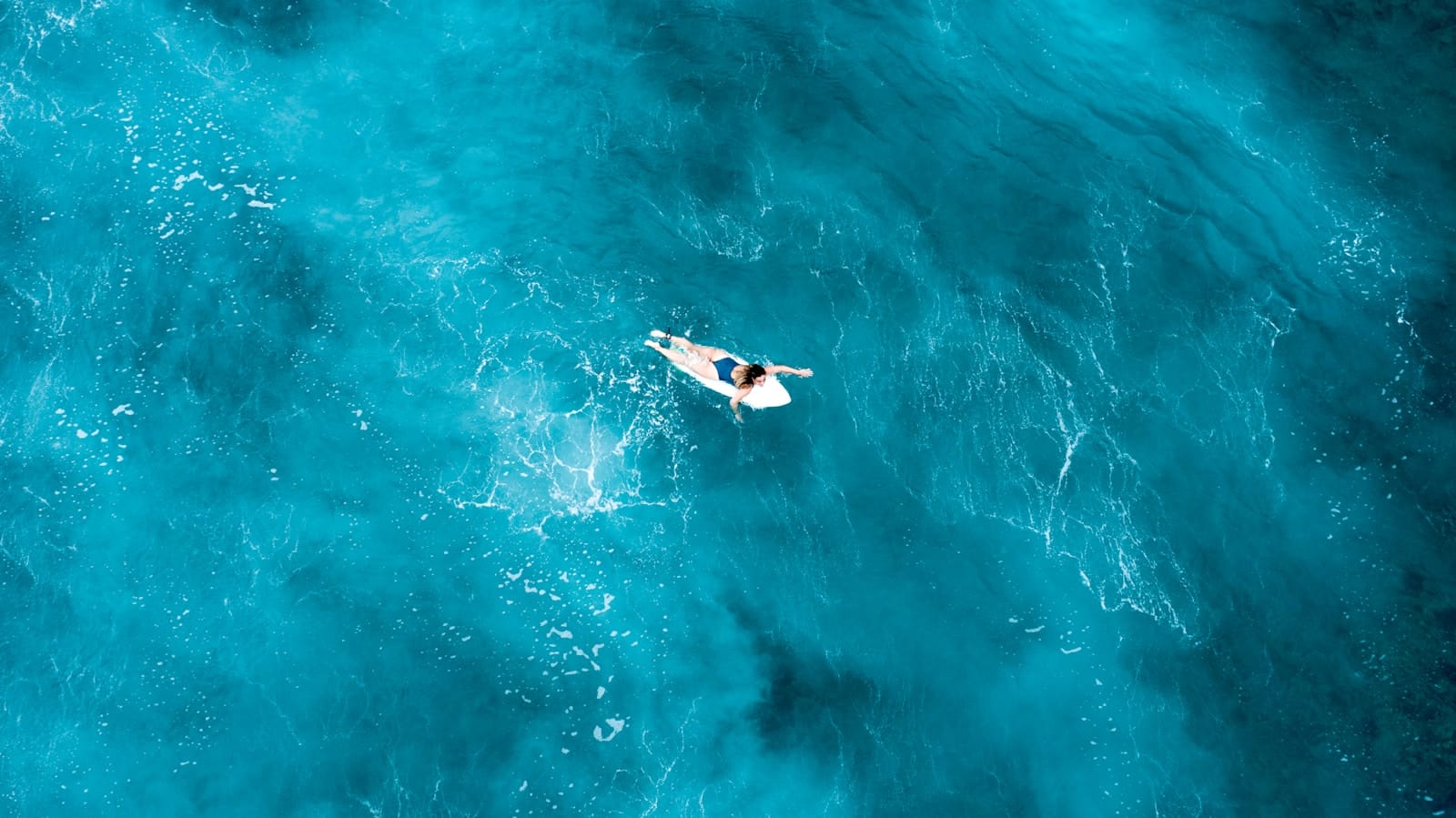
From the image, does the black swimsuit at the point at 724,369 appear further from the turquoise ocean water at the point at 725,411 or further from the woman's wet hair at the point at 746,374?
the turquoise ocean water at the point at 725,411

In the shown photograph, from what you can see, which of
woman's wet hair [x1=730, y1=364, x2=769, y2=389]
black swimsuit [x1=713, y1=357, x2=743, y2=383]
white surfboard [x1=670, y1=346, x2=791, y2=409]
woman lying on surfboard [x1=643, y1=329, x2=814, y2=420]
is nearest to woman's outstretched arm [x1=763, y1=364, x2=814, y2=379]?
woman lying on surfboard [x1=643, y1=329, x2=814, y2=420]

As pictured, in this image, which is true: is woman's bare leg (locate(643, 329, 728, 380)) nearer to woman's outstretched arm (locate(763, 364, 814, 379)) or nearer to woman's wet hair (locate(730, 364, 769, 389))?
woman's wet hair (locate(730, 364, 769, 389))

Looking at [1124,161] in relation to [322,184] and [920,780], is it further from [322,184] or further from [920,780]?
[322,184]

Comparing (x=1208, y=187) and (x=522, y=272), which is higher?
(x=1208, y=187)

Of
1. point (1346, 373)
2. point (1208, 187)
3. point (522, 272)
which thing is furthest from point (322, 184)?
point (1346, 373)

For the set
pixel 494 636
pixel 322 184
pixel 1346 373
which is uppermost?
pixel 1346 373

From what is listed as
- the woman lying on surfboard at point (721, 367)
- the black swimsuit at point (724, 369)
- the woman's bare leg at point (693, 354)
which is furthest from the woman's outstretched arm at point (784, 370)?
the woman's bare leg at point (693, 354)
